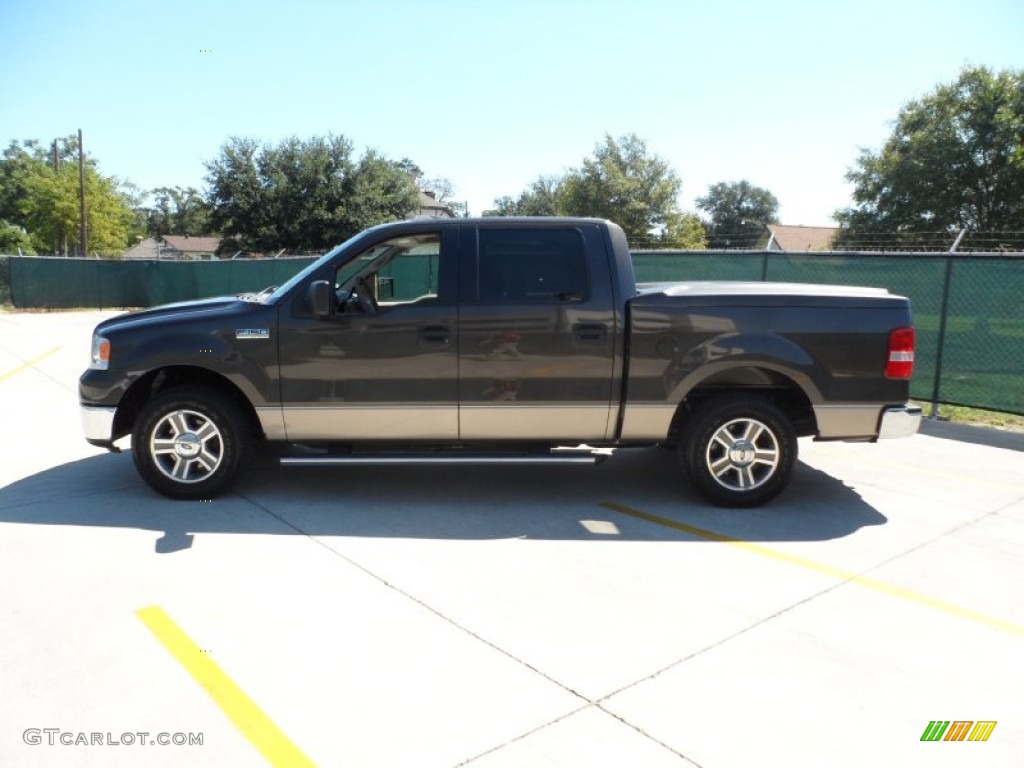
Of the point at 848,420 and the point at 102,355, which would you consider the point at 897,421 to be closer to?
the point at 848,420

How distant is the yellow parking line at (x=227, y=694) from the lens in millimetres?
2725

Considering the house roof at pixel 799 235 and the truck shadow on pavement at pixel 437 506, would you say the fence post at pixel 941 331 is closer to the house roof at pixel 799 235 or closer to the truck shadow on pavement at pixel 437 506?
the truck shadow on pavement at pixel 437 506

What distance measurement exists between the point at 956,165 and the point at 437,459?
39711 mm

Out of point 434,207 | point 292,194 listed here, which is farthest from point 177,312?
point 434,207

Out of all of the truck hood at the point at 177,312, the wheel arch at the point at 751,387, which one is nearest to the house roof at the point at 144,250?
the truck hood at the point at 177,312

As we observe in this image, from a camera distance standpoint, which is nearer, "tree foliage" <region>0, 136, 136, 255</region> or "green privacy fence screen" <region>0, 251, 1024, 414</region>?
"green privacy fence screen" <region>0, 251, 1024, 414</region>

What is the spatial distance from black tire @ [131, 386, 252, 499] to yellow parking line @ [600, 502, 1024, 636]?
269 centimetres

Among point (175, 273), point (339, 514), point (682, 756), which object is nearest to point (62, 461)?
point (339, 514)

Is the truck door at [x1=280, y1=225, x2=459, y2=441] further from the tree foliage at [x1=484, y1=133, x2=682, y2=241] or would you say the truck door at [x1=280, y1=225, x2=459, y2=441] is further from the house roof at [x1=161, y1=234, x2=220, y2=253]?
the house roof at [x1=161, y1=234, x2=220, y2=253]

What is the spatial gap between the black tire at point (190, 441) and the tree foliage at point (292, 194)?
36.8 meters

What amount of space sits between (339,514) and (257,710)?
234cm

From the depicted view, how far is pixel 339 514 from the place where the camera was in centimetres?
528

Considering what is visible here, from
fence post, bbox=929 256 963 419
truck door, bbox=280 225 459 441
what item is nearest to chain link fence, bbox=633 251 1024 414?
fence post, bbox=929 256 963 419

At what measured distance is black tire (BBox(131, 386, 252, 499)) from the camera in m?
5.35
